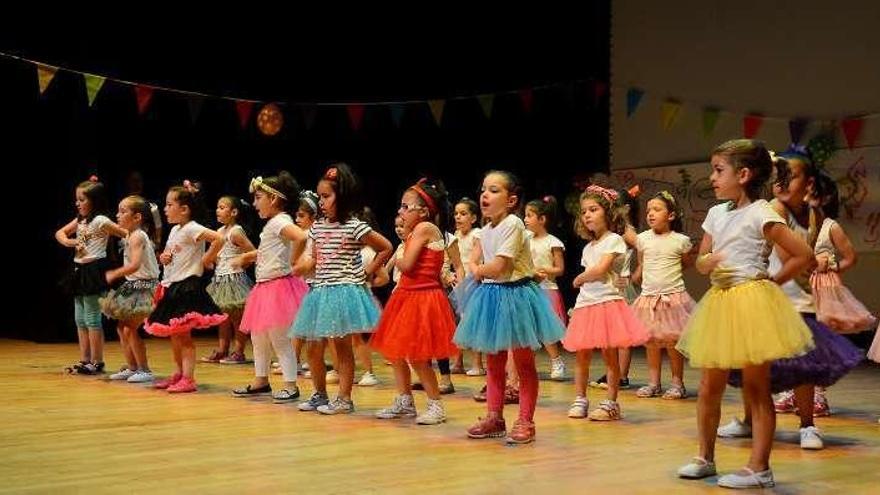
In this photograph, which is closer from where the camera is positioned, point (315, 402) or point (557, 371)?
point (315, 402)

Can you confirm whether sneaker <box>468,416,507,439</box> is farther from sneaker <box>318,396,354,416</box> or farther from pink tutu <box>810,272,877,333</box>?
pink tutu <box>810,272,877,333</box>

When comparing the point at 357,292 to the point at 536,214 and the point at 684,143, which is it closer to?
the point at 536,214

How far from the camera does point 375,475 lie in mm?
3711

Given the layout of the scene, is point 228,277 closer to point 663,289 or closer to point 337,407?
point 337,407

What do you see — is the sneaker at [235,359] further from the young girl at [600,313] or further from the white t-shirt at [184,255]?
the young girl at [600,313]

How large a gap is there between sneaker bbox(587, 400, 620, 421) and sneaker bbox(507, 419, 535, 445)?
0.74 meters

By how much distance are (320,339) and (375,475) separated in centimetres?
175

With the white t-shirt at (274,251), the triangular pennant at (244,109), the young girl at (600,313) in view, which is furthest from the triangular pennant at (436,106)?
the young girl at (600,313)

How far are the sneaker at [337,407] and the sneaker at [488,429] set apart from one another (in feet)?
3.22

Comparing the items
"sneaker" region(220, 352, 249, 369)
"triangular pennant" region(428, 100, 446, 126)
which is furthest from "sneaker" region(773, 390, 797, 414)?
"triangular pennant" region(428, 100, 446, 126)

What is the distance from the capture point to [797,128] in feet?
28.8

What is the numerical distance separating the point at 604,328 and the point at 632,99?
5035mm

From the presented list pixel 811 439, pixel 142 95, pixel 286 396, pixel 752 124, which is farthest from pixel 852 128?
pixel 142 95

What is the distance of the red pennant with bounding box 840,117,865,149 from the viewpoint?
845 cm
